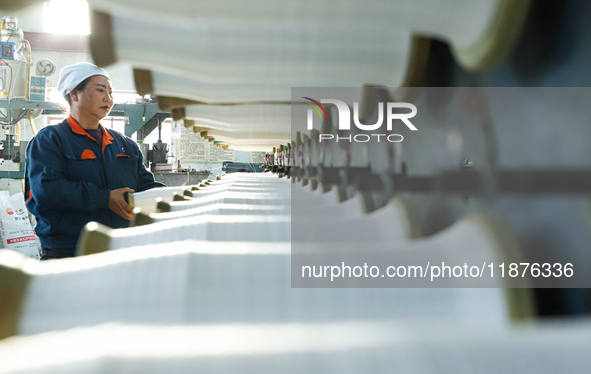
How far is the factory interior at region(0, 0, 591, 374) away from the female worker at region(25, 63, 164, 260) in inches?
34.0

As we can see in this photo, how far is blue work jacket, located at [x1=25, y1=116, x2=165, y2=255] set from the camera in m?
1.13

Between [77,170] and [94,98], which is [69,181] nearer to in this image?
[77,170]

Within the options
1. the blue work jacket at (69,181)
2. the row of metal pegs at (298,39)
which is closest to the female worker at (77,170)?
the blue work jacket at (69,181)

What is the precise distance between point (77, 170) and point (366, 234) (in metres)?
1.16

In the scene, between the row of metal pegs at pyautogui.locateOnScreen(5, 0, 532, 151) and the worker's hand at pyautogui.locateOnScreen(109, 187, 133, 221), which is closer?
the row of metal pegs at pyautogui.locateOnScreen(5, 0, 532, 151)

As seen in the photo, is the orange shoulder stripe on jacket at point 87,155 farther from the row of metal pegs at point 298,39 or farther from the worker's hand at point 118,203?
the row of metal pegs at point 298,39

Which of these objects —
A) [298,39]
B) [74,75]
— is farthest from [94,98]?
[298,39]

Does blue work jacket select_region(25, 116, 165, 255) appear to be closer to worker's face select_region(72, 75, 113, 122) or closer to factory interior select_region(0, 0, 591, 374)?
worker's face select_region(72, 75, 113, 122)

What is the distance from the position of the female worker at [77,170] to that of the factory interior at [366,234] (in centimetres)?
86

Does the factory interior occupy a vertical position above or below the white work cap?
below

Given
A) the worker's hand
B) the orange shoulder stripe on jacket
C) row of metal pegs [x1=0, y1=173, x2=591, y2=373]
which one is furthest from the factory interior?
the orange shoulder stripe on jacket

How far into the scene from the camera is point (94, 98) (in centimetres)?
129

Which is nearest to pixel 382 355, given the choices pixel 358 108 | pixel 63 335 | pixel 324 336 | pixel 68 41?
pixel 324 336

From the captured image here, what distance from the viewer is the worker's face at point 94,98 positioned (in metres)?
1.29
